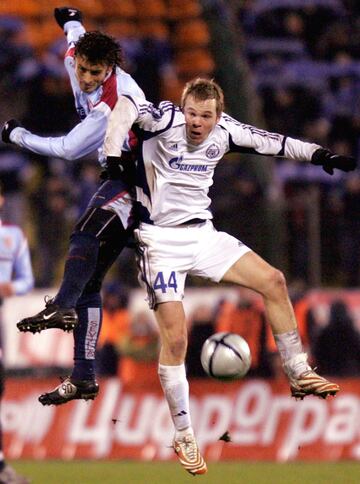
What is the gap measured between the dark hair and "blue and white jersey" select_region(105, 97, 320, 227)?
1.46 ft

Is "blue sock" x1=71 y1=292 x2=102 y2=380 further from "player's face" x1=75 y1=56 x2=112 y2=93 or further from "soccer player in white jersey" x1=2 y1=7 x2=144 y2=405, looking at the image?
"player's face" x1=75 y1=56 x2=112 y2=93

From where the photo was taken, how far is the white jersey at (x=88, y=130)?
9.43 metres

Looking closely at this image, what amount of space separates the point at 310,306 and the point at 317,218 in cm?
97

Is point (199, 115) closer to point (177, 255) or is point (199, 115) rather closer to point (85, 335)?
point (177, 255)

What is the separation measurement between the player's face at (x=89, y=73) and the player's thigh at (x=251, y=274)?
1.56m

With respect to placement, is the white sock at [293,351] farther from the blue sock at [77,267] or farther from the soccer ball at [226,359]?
the blue sock at [77,267]

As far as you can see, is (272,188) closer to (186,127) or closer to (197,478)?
(197,478)

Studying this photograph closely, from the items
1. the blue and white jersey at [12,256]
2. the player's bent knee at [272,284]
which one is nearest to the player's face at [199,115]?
the player's bent knee at [272,284]

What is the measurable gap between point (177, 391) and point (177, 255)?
0.95m

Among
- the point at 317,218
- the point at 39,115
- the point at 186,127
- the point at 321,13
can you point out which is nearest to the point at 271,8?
the point at 321,13

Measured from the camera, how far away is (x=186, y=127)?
9609 mm

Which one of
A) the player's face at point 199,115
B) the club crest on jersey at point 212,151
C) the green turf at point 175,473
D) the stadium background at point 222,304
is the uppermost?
the player's face at point 199,115

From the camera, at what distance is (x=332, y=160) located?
31.8ft

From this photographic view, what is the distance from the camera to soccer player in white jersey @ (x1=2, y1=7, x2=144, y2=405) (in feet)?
30.9
